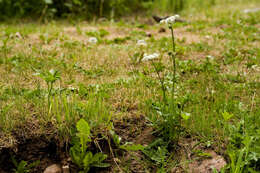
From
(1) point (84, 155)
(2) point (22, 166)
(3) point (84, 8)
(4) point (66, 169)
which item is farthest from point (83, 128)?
Result: (3) point (84, 8)

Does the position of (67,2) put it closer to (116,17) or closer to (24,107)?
(116,17)

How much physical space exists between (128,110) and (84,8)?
459cm

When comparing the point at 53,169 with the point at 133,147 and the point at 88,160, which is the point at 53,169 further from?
the point at 133,147

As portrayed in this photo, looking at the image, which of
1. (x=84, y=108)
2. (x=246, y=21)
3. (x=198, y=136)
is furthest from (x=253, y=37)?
(x=84, y=108)

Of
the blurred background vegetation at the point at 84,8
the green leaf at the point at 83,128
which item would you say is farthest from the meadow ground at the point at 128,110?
the blurred background vegetation at the point at 84,8

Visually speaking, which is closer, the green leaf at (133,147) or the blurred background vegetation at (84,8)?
the green leaf at (133,147)

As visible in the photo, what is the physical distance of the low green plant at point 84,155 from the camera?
208 cm

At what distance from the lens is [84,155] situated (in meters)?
2.13

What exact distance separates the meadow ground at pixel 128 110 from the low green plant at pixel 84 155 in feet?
0.11

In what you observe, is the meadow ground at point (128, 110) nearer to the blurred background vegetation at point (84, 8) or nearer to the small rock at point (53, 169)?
the small rock at point (53, 169)

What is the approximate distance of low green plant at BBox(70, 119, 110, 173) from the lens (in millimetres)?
2076

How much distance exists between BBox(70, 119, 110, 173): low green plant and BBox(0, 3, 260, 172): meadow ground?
0.11 ft

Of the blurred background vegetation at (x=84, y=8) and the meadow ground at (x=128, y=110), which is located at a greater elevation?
the blurred background vegetation at (x=84, y=8)

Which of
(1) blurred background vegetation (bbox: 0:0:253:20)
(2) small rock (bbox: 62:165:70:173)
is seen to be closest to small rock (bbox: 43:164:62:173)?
→ (2) small rock (bbox: 62:165:70:173)
